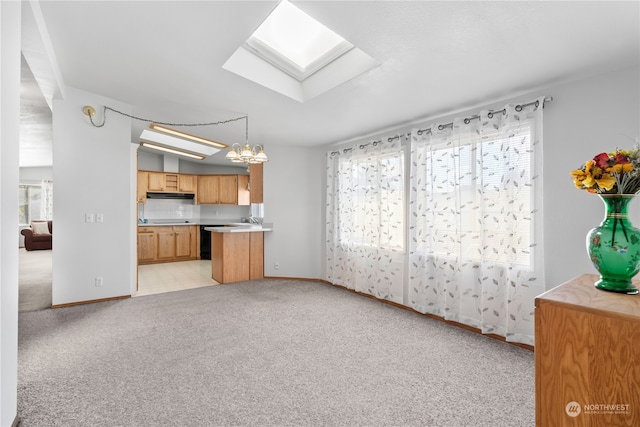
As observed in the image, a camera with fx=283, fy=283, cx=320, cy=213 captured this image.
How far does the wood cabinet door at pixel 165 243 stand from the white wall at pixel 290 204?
303 centimetres

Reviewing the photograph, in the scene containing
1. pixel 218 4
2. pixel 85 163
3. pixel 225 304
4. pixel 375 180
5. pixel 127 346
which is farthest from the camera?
pixel 375 180

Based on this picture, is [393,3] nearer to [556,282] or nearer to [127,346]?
[556,282]

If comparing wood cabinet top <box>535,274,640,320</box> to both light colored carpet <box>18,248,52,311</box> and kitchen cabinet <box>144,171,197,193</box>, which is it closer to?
light colored carpet <box>18,248,52,311</box>

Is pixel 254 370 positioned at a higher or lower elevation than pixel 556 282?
lower

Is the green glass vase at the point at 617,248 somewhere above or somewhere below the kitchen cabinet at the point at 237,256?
above

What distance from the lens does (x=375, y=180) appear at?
4215 millimetres

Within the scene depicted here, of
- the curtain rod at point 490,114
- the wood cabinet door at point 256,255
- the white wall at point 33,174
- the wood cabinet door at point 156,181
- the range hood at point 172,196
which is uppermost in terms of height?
the white wall at point 33,174

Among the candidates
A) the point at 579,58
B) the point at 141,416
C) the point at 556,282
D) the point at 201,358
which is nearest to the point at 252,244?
the point at 201,358

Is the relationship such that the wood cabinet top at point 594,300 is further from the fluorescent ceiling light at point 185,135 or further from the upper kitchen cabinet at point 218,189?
the upper kitchen cabinet at point 218,189

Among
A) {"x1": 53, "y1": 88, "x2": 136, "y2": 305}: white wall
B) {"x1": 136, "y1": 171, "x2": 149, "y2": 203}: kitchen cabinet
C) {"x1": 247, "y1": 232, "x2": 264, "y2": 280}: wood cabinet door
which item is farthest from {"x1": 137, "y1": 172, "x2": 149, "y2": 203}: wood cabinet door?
{"x1": 247, "y1": 232, "x2": 264, "y2": 280}: wood cabinet door

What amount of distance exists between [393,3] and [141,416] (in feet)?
9.54

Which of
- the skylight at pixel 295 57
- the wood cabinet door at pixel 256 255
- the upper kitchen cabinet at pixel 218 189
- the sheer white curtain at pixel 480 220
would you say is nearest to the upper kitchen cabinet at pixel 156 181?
the upper kitchen cabinet at pixel 218 189

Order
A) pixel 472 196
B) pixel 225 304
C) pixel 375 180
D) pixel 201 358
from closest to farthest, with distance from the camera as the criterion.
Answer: pixel 201 358 → pixel 472 196 → pixel 225 304 → pixel 375 180

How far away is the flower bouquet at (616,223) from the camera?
123 cm
